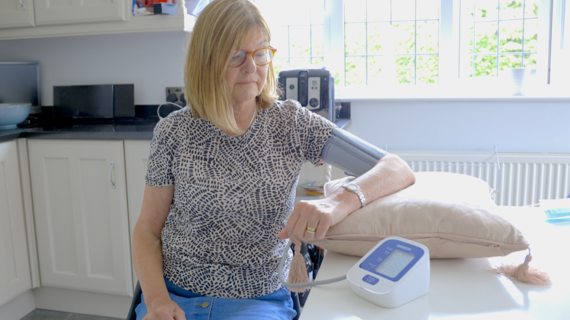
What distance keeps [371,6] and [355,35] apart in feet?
0.60

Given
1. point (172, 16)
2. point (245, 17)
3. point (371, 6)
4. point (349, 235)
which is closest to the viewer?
point (349, 235)

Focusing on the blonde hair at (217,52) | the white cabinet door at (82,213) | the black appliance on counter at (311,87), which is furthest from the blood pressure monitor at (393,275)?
the white cabinet door at (82,213)

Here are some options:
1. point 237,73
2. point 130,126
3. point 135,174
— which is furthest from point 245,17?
point 130,126

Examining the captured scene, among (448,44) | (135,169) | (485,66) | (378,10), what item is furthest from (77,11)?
(485,66)

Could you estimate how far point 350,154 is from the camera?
1178 mm

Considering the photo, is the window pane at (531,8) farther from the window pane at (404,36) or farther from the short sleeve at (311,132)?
the short sleeve at (311,132)

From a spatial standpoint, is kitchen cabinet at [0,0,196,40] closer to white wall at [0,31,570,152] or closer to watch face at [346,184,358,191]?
white wall at [0,31,570,152]

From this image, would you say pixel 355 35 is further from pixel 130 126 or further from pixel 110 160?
pixel 110 160

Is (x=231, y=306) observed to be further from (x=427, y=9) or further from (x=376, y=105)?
(x=427, y=9)

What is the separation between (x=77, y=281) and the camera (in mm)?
2281

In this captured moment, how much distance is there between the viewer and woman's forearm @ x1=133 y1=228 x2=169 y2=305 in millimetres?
1074

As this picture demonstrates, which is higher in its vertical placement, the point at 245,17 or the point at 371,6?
the point at 371,6

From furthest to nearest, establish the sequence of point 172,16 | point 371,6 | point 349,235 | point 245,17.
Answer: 1. point 371,6
2. point 172,16
3. point 245,17
4. point 349,235

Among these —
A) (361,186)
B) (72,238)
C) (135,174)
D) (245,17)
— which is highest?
(245,17)
